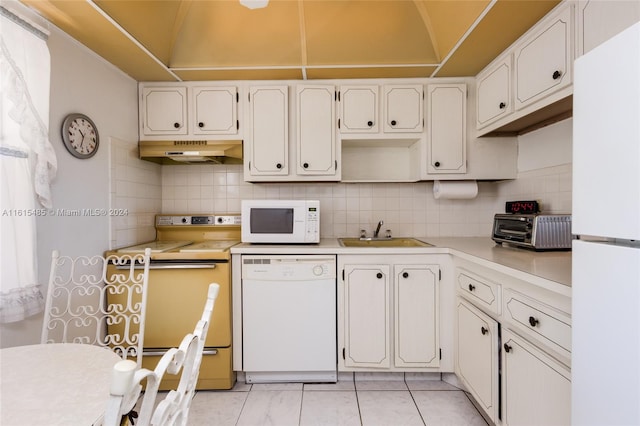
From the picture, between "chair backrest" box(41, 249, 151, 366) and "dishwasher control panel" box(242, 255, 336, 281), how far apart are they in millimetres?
656

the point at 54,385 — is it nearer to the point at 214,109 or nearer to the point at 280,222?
the point at 280,222

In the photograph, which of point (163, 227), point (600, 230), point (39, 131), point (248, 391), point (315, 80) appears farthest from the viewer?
point (163, 227)

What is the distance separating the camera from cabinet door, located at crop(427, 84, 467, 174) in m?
2.32

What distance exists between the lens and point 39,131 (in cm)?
150

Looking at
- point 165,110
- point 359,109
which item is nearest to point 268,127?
point 359,109

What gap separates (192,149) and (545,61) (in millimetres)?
2245

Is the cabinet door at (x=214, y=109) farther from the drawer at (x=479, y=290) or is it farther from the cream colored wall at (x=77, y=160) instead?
the drawer at (x=479, y=290)

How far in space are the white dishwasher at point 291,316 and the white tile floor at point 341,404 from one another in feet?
0.48

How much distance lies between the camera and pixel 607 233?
2.37ft

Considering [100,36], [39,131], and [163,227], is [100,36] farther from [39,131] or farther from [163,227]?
[163,227]

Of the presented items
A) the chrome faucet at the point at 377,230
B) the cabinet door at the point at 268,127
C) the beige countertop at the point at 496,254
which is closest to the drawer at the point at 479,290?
the beige countertop at the point at 496,254

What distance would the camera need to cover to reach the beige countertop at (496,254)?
1.20 meters

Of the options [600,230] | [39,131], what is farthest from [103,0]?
[600,230]

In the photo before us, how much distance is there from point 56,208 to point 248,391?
160 cm
